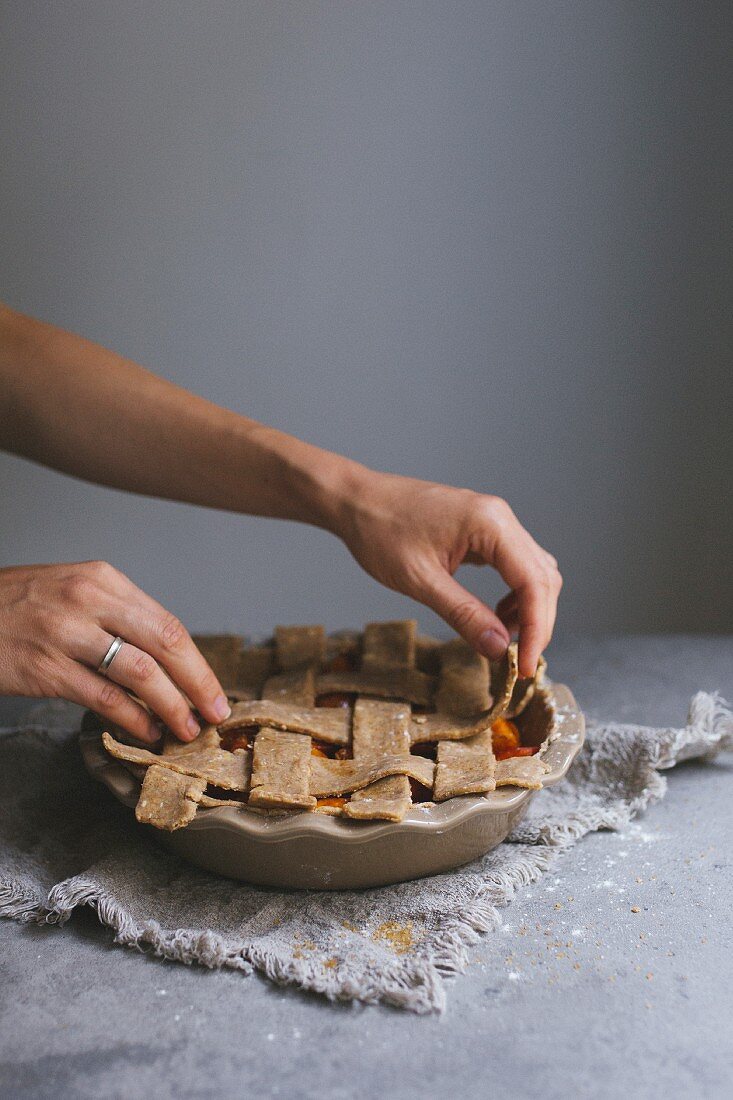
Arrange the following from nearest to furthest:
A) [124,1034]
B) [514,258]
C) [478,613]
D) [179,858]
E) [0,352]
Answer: [124,1034] < [179,858] < [478,613] < [0,352] < [514,258]

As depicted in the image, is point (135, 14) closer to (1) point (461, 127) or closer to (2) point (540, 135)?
(1) point (461, 127)

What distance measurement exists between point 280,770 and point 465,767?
0.52ft

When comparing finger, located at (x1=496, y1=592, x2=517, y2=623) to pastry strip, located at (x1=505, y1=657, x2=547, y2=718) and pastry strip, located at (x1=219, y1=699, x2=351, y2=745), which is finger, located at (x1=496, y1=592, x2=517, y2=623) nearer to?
pastry strip, located at (x1=505, y1=657, x2=547, y2=718)

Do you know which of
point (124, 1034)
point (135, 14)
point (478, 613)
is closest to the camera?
point (124, 1034)

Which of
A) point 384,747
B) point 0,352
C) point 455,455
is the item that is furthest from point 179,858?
point 455,455

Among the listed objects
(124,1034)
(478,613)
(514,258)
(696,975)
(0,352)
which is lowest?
(124,1034)

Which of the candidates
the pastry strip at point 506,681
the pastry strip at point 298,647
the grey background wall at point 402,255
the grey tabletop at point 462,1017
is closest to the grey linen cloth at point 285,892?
the grey tabletop at point 462,1017

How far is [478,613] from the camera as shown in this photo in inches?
41.5

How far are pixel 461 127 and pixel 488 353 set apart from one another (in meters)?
0.46

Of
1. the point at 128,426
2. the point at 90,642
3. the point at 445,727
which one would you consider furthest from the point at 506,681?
the point at 128,426

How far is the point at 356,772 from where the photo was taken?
0.91 m

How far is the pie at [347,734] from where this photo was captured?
842 mm

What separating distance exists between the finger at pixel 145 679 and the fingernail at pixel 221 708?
0.04m

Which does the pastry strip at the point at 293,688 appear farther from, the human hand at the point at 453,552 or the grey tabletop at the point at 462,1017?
the grey tabletop at the point at 462,1017
